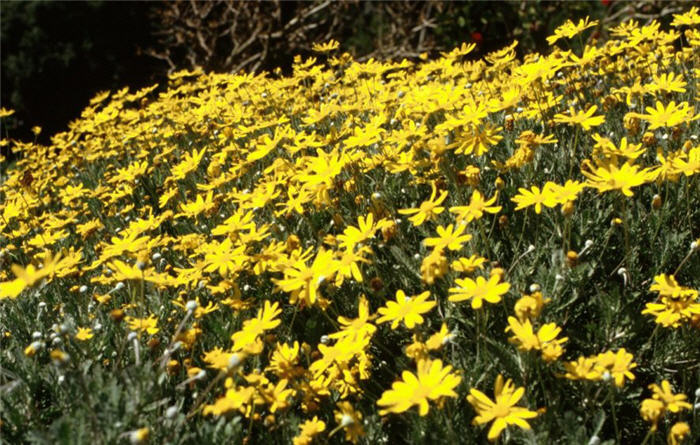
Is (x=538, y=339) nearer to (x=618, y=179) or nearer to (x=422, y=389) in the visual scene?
(x=422, y=389)

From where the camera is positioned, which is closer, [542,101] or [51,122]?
[542,101]

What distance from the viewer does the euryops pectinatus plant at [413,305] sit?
1.89m

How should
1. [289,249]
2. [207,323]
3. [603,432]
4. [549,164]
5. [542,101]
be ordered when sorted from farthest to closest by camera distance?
[542,101]
[549,164]
[207,323]
[289,249]
[603,432]

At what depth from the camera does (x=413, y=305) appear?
6.65ft

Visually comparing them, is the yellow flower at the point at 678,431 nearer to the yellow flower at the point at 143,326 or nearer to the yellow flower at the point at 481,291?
the yellow flower at the point at 481,291

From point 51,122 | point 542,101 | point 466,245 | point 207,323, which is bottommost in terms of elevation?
point 51,122

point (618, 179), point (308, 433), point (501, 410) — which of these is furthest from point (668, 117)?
point (308, 433)

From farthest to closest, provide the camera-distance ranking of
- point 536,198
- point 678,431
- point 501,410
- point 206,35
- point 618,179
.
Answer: point 206,35, point 536,198, point 618,179, point 501,410, point 678,431

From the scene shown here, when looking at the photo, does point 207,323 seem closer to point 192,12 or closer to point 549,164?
point 549,164

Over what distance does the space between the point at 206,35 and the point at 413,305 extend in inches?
348

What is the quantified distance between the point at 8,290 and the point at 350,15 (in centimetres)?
891

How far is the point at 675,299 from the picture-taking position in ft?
7.00

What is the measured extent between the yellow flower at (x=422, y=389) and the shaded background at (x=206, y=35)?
728cm

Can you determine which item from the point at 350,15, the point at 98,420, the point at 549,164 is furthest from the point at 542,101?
the point at 350,15
